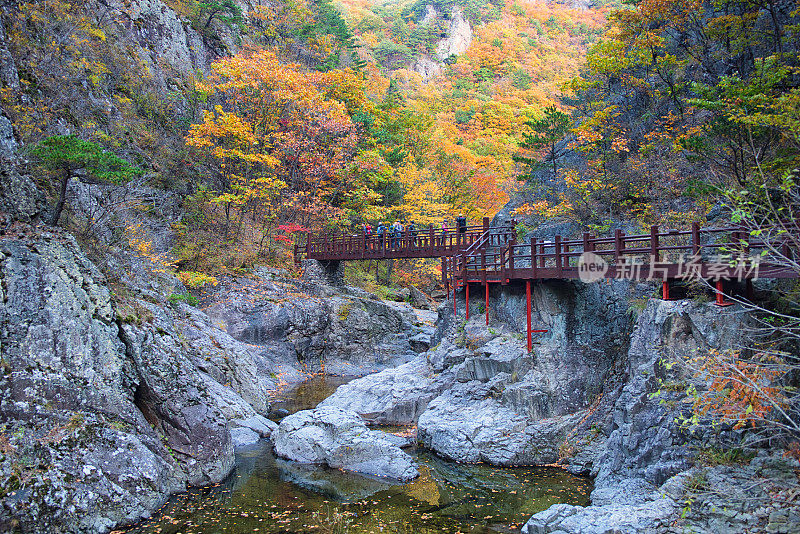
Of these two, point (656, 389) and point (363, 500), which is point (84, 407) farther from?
point (656, 389)

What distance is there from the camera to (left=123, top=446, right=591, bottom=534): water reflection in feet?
27.7

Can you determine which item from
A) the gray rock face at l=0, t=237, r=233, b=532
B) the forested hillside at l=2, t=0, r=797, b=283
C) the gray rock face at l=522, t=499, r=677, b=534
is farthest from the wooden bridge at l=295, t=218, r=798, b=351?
the gray rock face at l=0, t=237, r=233, b=532

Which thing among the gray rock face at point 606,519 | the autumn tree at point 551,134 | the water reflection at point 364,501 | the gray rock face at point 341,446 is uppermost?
the autumn tree at point 551,134

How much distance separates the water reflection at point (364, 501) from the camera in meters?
8.45

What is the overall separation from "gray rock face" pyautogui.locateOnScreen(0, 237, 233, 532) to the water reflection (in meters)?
0.68

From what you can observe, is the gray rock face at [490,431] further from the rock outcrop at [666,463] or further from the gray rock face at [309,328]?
the gray rock face at [309,328]

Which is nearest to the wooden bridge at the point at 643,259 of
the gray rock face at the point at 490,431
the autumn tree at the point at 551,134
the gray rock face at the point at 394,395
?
the gray rock face at the point at 490,431

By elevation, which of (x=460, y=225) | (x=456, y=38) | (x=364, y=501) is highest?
(x=456, y=38)

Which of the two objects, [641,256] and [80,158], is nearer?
[80,158]

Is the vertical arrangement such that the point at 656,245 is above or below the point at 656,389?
above

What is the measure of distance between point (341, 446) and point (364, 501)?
1985 mm

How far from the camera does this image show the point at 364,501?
9414 millimetres

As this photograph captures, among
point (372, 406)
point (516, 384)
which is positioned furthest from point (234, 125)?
point (516, 384)

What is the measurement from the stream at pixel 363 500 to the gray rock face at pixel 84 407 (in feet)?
2.32
